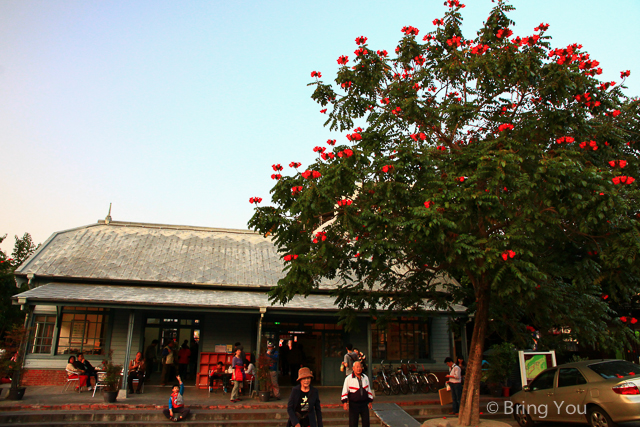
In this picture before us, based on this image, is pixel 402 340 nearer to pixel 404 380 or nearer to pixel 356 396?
pixel 404 380

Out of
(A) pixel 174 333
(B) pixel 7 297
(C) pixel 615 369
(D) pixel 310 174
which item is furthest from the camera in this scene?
(B) pixel 7 297

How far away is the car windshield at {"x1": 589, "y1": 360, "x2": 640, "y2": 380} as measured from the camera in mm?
7890

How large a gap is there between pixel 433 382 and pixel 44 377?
12568mm

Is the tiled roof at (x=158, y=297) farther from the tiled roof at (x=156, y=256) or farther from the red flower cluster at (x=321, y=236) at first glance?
the red flower cluster at (x=321, y=236)

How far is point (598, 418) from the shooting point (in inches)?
305

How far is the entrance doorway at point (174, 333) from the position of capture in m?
15.4

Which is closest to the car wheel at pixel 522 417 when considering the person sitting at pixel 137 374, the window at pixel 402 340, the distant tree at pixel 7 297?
the window at pixel 402 340

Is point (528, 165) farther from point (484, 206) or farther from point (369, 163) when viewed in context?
point (369, 163)

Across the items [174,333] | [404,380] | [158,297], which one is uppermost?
[158,297]

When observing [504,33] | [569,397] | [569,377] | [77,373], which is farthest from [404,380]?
[504,33]

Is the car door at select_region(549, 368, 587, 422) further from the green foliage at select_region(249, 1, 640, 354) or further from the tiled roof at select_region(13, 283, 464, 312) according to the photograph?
the tiled roof at select_region(13, 283, 464, 312)

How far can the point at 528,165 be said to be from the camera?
29.3ft

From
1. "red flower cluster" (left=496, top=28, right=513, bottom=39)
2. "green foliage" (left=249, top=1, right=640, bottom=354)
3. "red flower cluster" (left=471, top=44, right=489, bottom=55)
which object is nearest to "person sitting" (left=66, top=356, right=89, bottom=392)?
"green foliage" (left=249, top=1, right=640, bottom=354)

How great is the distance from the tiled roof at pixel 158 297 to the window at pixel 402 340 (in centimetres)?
182
